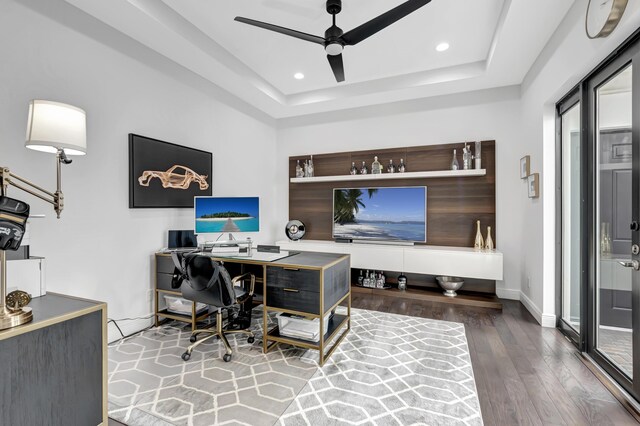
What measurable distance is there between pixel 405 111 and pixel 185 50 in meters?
3.02

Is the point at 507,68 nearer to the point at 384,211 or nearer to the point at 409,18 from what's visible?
the point at 409,18

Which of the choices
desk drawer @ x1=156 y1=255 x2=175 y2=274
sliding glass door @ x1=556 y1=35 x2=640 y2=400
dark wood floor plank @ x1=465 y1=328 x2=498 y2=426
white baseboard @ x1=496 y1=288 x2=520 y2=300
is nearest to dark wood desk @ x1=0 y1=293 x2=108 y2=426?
desk drawer @ x1=156 y1=255 x2=175 y2=274

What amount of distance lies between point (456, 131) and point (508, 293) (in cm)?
232

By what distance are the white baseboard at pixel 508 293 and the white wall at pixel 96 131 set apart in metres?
4.14

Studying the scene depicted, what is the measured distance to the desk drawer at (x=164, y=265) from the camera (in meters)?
2.87

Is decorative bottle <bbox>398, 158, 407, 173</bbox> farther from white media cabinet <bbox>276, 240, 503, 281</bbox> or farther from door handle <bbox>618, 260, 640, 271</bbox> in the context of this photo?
door handle <bbox>618, 260, 640, 271</bbox>

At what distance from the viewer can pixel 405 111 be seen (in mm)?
4398

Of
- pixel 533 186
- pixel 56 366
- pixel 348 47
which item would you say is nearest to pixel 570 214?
pixel 533 186

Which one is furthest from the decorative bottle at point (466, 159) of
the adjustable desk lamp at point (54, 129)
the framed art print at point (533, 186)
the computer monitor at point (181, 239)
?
the adjustable desk lamp at point (54, 129)

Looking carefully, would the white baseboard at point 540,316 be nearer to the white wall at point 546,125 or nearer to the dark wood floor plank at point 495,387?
the white wall at point 546,125

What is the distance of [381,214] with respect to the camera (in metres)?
4.47

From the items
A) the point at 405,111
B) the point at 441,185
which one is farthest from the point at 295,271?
the point at 405,111

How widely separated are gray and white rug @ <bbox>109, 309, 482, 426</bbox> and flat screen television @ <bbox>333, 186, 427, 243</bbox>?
1.80 meters

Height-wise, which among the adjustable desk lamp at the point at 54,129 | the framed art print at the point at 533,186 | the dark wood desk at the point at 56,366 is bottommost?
the dark wood desk at the point at 56,366
